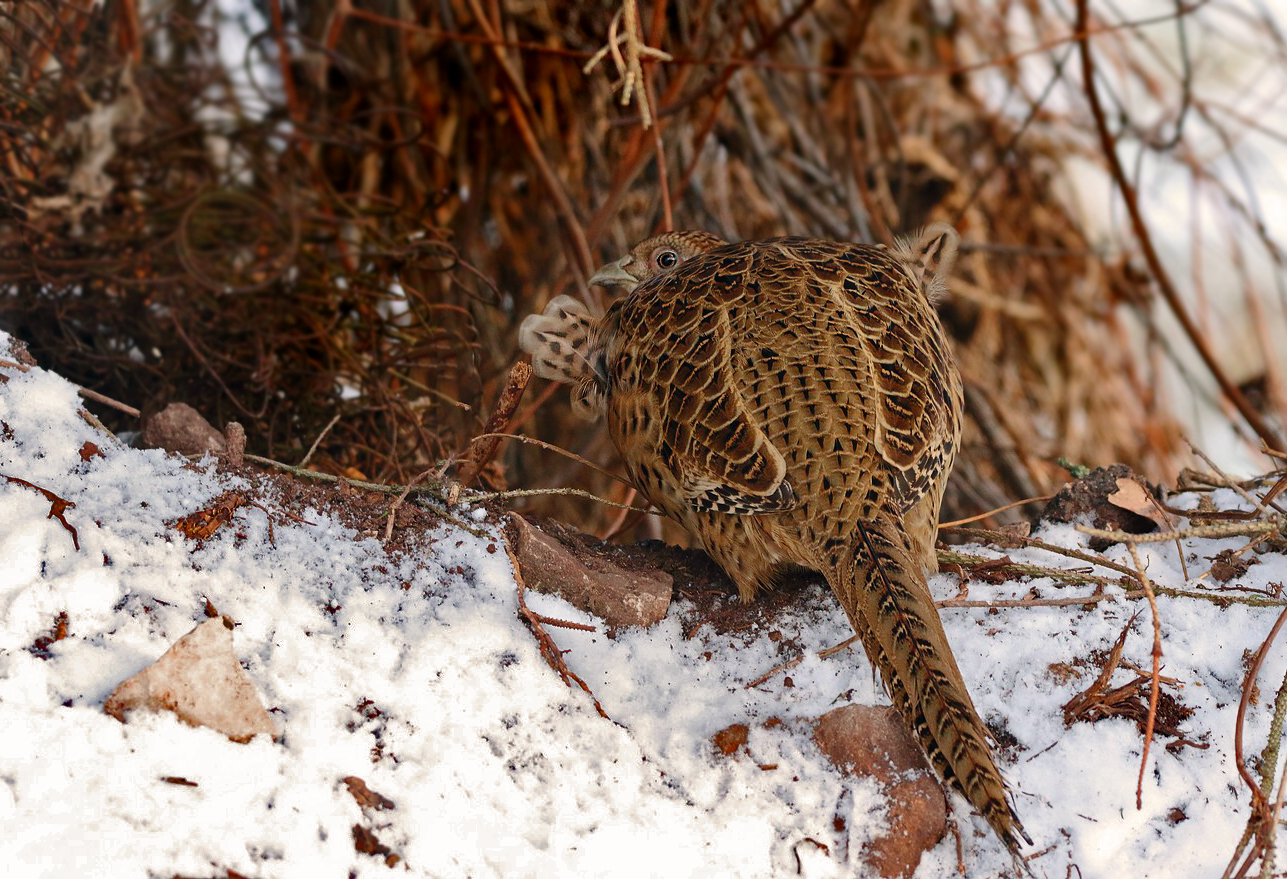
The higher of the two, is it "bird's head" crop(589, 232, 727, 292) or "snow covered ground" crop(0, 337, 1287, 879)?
"bird's head" crop(589, 232, 727, 292)

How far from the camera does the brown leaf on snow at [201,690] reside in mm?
1879

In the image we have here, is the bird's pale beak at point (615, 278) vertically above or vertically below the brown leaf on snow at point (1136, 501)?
above

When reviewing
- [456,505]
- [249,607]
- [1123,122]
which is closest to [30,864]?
[249,607]

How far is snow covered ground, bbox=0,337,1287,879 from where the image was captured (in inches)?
70.4

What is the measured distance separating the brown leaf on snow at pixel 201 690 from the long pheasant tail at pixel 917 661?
1.12 meters

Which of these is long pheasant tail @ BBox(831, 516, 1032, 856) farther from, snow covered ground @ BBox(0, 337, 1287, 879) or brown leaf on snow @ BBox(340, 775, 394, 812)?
brown leaf on snow @ BBox(340, 775, 394, 812)

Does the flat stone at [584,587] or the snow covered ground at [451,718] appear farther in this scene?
the flat stone at [584,587]

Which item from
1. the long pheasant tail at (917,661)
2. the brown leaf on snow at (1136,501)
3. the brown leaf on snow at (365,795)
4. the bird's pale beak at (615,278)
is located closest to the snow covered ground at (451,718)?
the brown leaf on snow at (365,795)

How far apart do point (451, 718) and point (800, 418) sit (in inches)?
39.8

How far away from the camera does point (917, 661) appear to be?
2074 millimetres

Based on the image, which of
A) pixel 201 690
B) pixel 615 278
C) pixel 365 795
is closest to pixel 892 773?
pixel 365 795

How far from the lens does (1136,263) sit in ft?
19.1

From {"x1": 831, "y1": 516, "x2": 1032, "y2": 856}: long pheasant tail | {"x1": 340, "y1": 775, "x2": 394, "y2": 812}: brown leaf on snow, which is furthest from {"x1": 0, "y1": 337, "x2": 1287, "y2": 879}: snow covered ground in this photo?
{"x1": 831, "y1": 516, "x2": 1032, "y2": 856}: long pheasant tail

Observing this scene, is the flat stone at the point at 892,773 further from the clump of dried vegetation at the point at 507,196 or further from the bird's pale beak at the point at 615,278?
the bird's pale beak at the point at 615,278
